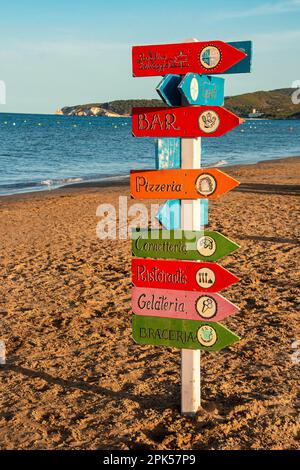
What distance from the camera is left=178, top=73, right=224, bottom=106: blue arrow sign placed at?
3.75m

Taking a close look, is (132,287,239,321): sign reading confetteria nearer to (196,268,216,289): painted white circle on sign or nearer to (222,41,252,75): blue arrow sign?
(196,268,216,289): painted white circle on sign

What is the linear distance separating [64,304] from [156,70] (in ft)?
12.8

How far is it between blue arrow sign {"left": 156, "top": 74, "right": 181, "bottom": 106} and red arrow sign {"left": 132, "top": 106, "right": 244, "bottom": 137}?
2.7 inches

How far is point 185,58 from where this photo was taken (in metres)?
3.89

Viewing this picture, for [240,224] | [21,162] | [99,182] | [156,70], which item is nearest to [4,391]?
[156,70]

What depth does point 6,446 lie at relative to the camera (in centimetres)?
407

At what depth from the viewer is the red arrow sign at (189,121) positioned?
386 centimetres

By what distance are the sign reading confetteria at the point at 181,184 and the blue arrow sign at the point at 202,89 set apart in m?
0.47

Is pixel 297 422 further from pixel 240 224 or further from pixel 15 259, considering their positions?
pixel 240 224

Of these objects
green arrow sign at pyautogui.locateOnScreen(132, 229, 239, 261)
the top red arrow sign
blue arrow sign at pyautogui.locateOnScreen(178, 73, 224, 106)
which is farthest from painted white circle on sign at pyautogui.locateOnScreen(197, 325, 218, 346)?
the top red arrow sign

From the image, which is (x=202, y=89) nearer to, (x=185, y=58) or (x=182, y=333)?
(x=185, y=58)

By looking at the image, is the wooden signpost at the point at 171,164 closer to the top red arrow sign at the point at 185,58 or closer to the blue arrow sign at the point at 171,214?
the blue arrow sign at the point at 171,214

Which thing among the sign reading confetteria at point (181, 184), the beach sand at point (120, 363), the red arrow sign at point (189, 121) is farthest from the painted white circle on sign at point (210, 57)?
the beach sand at point (120, 363)
